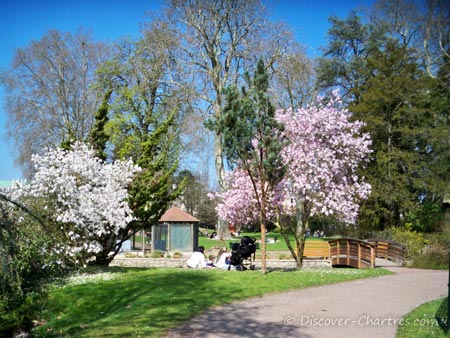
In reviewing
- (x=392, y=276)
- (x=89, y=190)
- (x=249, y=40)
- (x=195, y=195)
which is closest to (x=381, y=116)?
(x=249, y=40)

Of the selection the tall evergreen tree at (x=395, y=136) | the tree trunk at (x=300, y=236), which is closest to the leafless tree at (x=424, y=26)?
the tall evergreen tree at (x=395, y=136)

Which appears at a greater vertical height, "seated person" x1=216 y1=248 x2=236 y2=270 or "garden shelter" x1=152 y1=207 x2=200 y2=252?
"garden shelter" x1=152 y1=207 x2=200 y2=252

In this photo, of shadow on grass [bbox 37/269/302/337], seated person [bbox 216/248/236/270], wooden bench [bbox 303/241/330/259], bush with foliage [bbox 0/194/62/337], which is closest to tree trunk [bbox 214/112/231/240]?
wooden bench [bbox 303/241/330/259]

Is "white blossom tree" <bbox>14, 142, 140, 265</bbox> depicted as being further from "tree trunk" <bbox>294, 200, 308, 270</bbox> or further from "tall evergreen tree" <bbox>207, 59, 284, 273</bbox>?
"tree trunk" <bbox>294, 200, 308, 270</bbox>

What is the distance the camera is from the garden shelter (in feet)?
103

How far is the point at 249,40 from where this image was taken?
35.2m

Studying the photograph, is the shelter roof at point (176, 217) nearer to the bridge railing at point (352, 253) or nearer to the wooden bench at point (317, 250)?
the wooden bench at point (317, 250)

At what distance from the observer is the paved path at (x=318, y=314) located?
25.1 feet

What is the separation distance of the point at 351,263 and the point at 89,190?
39.8ft

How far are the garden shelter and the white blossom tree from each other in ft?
46.0

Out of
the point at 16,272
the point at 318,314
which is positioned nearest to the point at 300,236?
the point at 318,314

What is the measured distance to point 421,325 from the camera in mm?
8078

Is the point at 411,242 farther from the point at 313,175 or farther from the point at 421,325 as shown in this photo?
the point at 421,325

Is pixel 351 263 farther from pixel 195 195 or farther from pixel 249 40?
pixel 195 195
